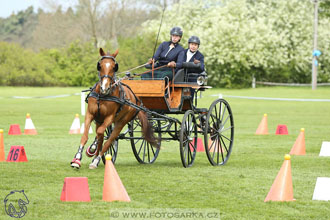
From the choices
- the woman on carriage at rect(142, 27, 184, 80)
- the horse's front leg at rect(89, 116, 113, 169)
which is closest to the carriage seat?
the woman on carriage at rect(142, 27, 184, 80)

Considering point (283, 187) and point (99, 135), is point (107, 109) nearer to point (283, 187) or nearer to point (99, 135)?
point (99, 135)

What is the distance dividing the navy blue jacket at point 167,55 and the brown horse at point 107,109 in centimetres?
121

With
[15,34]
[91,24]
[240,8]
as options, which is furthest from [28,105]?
[15,34]

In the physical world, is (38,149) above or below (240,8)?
below

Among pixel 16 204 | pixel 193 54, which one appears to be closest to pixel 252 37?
pixel 193 54

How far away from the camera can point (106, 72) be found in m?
10.4

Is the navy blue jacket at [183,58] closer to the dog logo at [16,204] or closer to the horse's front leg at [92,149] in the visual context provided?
the horse's front leg at [92,149]

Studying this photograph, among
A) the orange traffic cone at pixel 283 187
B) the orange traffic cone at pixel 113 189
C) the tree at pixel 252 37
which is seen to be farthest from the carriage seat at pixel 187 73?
the tree at pixel 252 37

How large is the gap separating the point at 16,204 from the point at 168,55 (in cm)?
515

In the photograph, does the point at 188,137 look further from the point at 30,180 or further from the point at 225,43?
the point at 225,43

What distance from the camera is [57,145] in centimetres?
1537

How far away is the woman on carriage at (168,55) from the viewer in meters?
11.9

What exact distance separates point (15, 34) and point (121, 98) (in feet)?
340

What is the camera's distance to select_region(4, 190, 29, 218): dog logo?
23.9 ft
